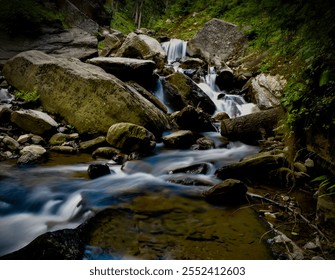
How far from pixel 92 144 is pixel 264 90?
6.28 meters

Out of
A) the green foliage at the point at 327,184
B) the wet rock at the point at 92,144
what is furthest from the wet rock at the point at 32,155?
the green foliage at the point at 327,184

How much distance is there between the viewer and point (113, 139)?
6336mm

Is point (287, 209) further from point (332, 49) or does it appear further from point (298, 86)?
point (332, 49)

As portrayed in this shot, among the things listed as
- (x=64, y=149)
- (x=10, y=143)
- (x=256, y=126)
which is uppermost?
(x=10, y=143)

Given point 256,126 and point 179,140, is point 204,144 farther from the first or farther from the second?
point 256,126

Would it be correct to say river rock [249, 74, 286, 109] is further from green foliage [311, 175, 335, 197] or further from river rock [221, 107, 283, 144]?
green foliage [311, 175, 335, 197]

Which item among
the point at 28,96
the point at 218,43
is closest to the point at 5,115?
the point at 28,96

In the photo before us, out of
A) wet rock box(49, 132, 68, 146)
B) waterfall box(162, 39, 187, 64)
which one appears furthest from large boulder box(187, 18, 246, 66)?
wet rock box(49, 132, 68, 146)

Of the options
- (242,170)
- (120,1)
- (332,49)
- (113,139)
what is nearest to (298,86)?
(332,49)

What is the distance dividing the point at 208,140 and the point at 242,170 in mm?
2308

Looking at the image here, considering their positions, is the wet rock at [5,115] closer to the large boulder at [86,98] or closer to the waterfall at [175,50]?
the large boulder at [86,98]

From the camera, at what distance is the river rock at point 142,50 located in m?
13.0

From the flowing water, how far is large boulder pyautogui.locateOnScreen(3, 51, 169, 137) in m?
1.27

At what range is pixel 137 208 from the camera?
3928 millimetres
